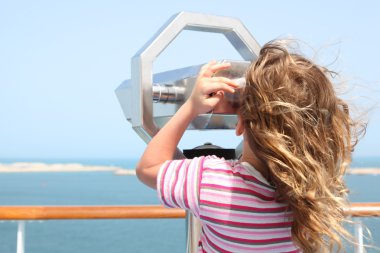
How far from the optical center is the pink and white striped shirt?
0.65 m

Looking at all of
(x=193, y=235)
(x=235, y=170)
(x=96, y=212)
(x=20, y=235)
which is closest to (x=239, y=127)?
(x=235, y=170)

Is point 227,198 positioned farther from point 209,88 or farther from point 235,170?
point 209,88

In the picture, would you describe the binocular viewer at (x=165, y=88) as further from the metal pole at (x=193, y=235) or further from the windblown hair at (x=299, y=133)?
the metal pole at (x=193, y=235)

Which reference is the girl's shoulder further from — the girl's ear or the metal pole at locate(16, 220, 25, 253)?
the metal pole at locate(16, 220, 25, 253)

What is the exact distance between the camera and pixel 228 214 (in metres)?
0.65

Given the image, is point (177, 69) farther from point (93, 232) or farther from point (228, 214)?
point (93, 232)

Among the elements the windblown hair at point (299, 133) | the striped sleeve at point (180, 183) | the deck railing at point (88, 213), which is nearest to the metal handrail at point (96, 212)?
the deck railing at point (88, 213)

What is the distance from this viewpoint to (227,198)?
652 mm

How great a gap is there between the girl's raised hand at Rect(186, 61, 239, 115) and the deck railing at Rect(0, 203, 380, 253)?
830 mm

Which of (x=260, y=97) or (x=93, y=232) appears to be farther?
(x=93, y=232)

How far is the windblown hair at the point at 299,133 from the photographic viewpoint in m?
0.65

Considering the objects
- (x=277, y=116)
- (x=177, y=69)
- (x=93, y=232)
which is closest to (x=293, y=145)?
(x=277, y=116)

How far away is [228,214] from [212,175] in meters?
0.06

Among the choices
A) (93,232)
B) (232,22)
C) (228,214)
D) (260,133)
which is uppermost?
(232,22)
